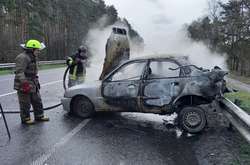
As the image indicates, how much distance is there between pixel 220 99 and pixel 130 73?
6.47 ft

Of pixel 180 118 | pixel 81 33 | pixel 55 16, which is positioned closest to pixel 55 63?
pixel 55 16

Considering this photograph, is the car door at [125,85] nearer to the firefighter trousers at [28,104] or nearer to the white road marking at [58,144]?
the white road marking at [58,144]

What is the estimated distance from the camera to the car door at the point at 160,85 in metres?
7.37

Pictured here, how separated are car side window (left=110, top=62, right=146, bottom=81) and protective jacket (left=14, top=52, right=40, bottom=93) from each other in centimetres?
172

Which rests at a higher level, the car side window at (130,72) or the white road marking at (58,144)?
the car side window at (130,72)

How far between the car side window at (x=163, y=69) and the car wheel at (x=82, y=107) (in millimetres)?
1703

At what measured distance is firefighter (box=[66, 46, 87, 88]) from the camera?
1102 centimetres

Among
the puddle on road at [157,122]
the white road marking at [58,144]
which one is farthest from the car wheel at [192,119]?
the white road marking at [58,144]

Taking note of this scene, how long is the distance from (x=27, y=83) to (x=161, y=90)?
285 cm

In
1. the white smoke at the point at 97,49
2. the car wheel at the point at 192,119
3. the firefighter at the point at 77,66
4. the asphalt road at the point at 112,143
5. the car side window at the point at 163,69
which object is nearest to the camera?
the asphalt road at the point at 112,143

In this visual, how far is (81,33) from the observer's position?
6359 cm

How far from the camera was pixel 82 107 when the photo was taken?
8.59 m

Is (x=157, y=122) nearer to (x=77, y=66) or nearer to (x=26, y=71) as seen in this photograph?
(x=26, y=71)

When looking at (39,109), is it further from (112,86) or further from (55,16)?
(55,16)
